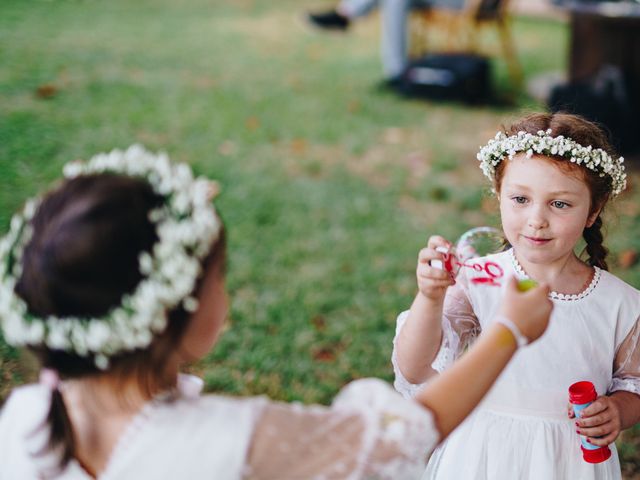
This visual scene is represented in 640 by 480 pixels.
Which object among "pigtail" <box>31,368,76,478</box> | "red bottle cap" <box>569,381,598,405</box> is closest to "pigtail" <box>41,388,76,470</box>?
"pigtail" <box>31,368,76,478</box>

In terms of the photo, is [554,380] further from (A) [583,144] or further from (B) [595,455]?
(A) [583,144]

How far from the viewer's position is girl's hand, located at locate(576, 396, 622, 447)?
182 cm

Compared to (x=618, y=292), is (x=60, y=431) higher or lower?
lower

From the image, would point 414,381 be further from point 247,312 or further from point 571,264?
point 247,312

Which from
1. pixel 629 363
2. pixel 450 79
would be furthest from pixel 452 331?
pixel 450 79

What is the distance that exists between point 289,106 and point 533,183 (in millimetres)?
4943

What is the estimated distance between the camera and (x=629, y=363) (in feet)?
6.31

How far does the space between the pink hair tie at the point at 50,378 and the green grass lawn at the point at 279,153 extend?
1.59 feet

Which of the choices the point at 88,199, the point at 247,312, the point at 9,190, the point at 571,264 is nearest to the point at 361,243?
the point at 247,312

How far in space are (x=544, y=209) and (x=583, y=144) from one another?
0.77ft

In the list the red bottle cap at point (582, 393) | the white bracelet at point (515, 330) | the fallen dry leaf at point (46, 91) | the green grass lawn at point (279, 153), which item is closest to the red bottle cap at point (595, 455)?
the red bottle cap at point (582, 393)

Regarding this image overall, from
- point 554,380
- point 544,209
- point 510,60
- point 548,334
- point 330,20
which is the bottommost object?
point 554,380

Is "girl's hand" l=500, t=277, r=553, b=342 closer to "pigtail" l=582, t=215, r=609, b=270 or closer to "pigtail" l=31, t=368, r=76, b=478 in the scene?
"pigtail" l=582, t=215, r=609, b=270

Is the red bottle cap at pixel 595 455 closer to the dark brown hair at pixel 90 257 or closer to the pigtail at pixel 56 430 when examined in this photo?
the dark brown hair at pixel 90 257
